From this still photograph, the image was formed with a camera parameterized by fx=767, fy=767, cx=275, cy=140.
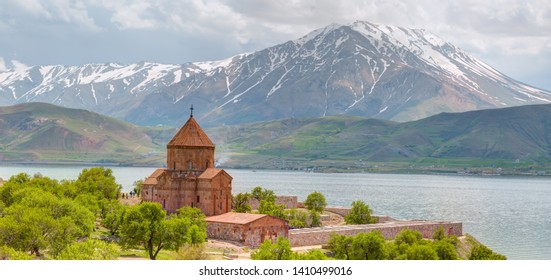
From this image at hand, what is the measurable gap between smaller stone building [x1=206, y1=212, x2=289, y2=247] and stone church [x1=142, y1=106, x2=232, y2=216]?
652cm

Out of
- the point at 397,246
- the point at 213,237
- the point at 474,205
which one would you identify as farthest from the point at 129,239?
the point at 474,205

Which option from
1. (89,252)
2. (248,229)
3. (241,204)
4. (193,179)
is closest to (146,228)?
(89,252)

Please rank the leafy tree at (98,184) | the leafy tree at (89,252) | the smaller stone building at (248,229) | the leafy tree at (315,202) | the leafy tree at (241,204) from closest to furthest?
the leafy tree at (89,252) → the smaller stone building at (248,229) → the leafy tree at (241,204) → the leafy tree at (98,184) → the leafy tree at (315,202)

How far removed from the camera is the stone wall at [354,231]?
237ft

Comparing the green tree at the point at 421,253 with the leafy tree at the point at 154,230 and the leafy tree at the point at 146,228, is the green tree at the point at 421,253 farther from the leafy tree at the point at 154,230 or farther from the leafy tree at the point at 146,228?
the leafy tree at the point at 146,228

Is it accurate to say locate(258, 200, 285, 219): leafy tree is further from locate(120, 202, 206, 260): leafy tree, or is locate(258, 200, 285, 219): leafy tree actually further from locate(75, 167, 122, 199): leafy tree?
locate(120, 202, 206, 260): leafy tree

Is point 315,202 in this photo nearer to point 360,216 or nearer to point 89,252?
point 360,216

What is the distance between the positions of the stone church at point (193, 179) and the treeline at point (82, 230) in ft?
15.1

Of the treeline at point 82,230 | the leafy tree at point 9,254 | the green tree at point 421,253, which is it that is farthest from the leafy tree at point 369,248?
the leafy tree at point 9,254

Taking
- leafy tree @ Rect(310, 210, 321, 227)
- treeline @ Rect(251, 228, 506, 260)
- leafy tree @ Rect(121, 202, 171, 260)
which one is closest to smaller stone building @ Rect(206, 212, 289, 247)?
treeline @ Rect(251, 228, 506, 260)
